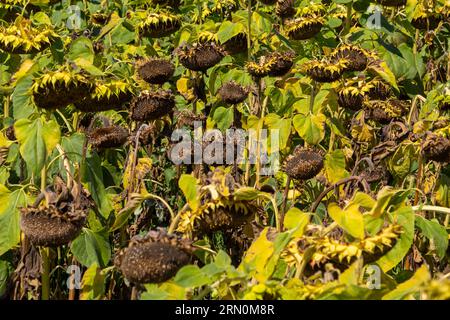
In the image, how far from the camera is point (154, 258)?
1.30m

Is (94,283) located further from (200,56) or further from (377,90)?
(377,90)

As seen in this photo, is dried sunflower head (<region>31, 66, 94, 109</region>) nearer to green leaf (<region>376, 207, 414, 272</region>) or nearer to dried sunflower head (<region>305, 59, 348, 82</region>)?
green leaf (<region>376, 207, 414, 272</region>)

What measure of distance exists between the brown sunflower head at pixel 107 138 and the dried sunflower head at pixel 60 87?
66 centimetres

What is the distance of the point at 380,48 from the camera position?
329cm

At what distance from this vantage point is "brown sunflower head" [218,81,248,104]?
272cm

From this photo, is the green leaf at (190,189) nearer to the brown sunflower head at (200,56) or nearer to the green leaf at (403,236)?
the green leaf at (403,236)

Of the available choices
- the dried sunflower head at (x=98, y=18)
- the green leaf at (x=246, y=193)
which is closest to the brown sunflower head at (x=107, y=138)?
the green leaf at (x=246, y=193)

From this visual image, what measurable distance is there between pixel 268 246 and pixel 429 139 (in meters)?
0.94

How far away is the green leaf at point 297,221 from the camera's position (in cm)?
135

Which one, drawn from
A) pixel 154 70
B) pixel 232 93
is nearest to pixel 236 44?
pixel 232 93

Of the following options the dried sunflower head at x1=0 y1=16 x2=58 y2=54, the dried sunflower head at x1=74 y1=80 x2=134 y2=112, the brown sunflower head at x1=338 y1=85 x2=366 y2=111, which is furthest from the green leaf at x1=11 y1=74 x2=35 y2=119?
the brown sunflower head at x1=338 y1=85 x2=366 y2=111

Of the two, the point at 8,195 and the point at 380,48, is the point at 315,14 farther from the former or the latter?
the point at 8,195

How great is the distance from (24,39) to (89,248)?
635 millimetres

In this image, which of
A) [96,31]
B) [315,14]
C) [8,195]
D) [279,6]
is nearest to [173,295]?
[8,195]
